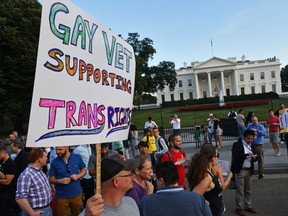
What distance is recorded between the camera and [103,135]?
2.19m

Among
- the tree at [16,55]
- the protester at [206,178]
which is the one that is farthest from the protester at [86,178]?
the tree at [16,55]

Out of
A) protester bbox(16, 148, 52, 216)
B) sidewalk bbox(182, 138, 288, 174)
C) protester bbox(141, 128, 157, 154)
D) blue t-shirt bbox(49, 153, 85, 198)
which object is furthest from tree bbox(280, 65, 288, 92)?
protester bbox(16, 148, 52, 216)

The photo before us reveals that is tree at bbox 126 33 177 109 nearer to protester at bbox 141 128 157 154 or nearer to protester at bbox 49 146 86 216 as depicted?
protester at bbox 141 128 157 154

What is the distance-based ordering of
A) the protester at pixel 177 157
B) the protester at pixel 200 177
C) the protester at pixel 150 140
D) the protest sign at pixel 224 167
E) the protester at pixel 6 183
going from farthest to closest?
the protester at pixel 150 140 → the protester at pixel 177 157 → the protest sign at pixel 224 167 → the protester at pixel 6 183 → the protester at pixel 200 177

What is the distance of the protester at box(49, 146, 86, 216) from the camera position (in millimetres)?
4387

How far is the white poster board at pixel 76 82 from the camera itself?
1.73m

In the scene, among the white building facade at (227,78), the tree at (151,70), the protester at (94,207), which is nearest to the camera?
the protester at (94,207)

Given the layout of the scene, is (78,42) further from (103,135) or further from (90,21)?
(103,135)

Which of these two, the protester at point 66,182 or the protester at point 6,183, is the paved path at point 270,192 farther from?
the protester at point 6,183

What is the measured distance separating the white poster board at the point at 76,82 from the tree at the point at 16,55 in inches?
999

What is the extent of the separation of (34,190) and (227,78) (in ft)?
325

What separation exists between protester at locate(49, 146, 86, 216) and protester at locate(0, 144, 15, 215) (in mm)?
659

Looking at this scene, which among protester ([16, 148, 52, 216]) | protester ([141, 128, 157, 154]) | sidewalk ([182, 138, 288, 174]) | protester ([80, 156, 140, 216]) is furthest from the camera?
sidewalk ([182, 138, 288, 174])

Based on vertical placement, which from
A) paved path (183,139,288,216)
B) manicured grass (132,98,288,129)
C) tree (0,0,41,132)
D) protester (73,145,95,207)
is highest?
tree (0,0,41,132)
